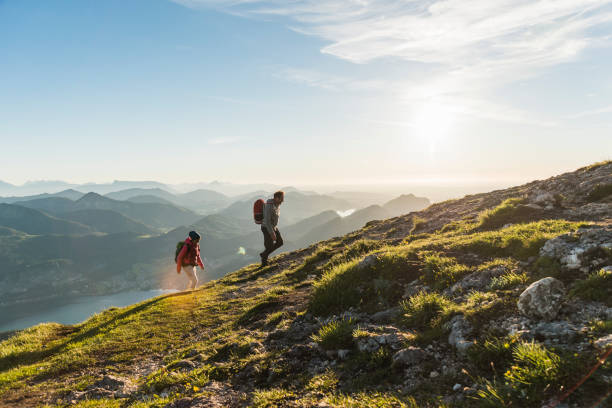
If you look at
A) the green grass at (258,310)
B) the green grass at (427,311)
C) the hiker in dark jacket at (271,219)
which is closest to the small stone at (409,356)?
the green grass at (427,311)

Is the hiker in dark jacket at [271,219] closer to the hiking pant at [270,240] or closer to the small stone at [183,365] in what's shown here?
the hiking pant at [270,240]

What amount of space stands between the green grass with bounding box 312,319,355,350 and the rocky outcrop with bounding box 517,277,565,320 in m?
3.58

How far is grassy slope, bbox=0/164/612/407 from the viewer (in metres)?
4.74

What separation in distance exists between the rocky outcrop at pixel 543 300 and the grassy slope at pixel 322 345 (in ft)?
1.20

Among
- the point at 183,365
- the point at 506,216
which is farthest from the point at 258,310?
the point at 506,216

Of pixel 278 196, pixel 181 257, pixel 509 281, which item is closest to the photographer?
pixel 509 281

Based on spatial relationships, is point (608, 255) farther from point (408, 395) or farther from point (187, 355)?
point (187, 355)

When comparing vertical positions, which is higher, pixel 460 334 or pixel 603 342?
pixel 603 342

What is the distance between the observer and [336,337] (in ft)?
22.6

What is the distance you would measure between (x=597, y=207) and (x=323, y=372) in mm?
13842

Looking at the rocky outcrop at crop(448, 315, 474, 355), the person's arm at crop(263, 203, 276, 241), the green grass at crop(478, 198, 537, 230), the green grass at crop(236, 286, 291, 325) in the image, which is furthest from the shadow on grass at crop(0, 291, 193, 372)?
the green grass at crop(478, 198, 537, 230)

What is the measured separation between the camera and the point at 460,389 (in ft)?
15.4

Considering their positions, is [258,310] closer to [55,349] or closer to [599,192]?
[55,349]

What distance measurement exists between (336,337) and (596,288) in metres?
5.38
